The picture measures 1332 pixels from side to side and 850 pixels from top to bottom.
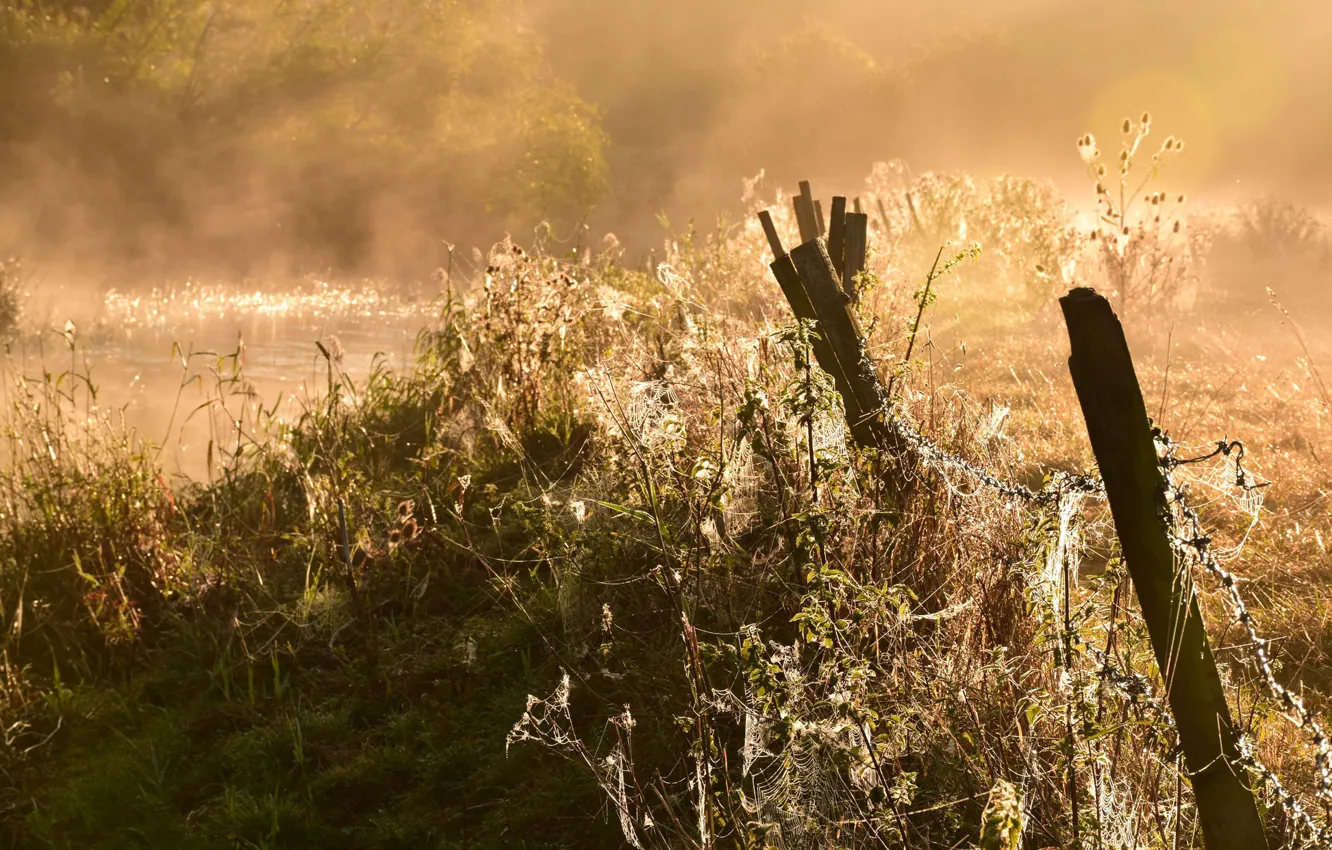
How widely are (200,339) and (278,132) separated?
23.9ft

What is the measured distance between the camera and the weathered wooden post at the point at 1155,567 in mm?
1736

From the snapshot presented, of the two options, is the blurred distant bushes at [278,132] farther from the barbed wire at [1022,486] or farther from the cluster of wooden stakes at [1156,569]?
the cluster of wooden stakes at [1156,569]

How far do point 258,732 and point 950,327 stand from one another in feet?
27.5

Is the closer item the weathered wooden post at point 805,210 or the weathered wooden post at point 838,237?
the weathered wooden post at point 838,237

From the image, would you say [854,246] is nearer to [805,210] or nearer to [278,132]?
[805,210]

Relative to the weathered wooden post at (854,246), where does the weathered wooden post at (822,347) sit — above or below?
below

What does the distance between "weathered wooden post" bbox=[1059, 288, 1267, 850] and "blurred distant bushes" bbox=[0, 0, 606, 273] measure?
1525cm

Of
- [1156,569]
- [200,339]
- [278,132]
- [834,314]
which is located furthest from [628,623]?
[278,132]

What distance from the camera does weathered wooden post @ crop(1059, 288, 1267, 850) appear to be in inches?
68.4

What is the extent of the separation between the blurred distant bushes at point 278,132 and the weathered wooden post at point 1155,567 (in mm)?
15246

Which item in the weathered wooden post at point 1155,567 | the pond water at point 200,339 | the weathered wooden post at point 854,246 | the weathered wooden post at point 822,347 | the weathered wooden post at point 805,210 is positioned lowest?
the weathered wooden post at point 1155,567

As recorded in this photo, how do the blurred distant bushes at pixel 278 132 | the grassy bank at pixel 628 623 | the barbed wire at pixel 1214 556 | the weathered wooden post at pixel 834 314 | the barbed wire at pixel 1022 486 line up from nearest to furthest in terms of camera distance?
the barbed wire at pixel 1214 556 < the barbed wire at pixel 1022 486 < the grassy bank at pixel 628 623 < the weathered wooden post at pixel 834 314 < the blurred distant bushes at pixel 278 132

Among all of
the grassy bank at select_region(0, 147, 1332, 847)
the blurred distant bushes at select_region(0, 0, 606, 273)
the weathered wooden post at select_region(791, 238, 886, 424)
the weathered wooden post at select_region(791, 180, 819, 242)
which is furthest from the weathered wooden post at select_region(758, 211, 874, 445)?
the blurred distant bushes at select_region(0, 0, 606, 273)

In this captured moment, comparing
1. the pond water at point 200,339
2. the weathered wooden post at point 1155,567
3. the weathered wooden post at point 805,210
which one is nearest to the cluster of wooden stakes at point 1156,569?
the weathered wooden post at point 1155,567
